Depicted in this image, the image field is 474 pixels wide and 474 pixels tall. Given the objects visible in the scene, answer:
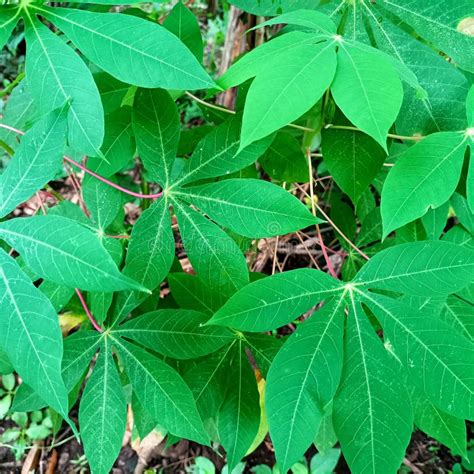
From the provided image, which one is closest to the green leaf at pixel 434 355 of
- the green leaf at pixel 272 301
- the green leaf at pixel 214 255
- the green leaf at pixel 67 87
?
the green leaf at pixel 272 301

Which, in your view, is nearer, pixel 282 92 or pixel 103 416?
pixel 282 92

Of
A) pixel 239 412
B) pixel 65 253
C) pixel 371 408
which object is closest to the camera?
pixel 65 253

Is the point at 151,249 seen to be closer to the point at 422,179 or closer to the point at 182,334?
the point at 182,334

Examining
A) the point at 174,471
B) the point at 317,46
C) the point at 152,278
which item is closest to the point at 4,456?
the point at 174,471

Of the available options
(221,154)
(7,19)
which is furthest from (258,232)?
(7,19)

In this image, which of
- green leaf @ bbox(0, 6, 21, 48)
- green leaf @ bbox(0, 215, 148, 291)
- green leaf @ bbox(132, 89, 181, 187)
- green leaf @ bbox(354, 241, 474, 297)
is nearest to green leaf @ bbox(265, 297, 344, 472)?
green leaf @ bbox(354, 241, 474, 297)

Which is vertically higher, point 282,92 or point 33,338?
point 282,92

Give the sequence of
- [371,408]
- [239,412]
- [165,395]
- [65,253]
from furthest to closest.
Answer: [239,412] < [165,395] < [371,408] < [65,253]
